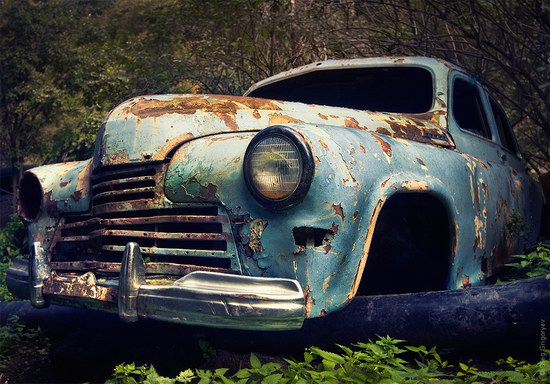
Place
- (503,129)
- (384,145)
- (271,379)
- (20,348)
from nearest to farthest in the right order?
1. (271,379)
2. (384,145)
3. (20,348)
4. (503,129)

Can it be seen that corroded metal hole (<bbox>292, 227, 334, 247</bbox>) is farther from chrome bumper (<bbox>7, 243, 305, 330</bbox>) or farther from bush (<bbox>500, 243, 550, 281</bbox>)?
bush (<bbox>500, 243, 550, 281</bbox>)

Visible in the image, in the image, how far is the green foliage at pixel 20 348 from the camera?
12.0 ft

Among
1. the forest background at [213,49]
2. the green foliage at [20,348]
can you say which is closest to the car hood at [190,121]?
the green foliage at [20,348]

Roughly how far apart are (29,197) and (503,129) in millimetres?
3194

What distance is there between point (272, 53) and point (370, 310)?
644cm

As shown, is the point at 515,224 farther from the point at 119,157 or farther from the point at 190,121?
the point at 119,157

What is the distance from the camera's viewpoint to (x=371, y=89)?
4.16m

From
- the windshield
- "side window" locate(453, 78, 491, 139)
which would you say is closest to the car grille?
the windshield

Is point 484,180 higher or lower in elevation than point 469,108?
lower

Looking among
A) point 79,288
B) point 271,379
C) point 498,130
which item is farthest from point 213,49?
point 271,379

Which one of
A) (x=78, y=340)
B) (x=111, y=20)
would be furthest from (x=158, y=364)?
(x=111, y=20)

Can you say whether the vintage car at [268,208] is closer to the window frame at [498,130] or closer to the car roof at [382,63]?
the car roof at [382,63]

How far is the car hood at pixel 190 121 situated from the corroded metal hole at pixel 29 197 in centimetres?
56

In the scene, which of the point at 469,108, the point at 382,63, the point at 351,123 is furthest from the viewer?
the point at 469,108
